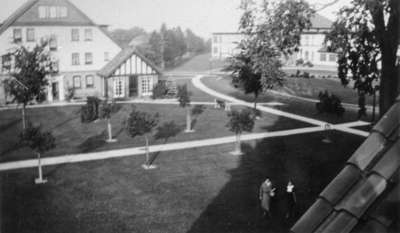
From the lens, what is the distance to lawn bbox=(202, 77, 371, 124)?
33625 millimetres

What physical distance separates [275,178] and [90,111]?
18087mm

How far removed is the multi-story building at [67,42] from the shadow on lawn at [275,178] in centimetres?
2366

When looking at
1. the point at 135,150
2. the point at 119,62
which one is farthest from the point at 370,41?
the point at 119,62

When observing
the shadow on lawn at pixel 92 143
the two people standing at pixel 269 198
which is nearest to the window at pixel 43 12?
the shadow on lawn at pixel 92 143

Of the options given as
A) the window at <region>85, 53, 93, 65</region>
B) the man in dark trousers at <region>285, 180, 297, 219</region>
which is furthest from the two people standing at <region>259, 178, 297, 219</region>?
the window at <region>85, 53, 93, 65</region>

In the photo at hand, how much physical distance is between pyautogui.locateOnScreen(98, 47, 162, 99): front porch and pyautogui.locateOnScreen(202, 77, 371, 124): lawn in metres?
9.10

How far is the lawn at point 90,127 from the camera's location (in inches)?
967

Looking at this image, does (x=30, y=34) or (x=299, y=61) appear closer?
(x=30, y=34)

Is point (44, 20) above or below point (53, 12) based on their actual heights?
below

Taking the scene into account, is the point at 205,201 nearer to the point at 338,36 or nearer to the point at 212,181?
the point at 212,181

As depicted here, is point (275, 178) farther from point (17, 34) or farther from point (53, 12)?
point (53, 12)

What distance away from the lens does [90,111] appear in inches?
1265

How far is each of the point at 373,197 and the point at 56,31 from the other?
1667 inches

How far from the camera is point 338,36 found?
436 inches
